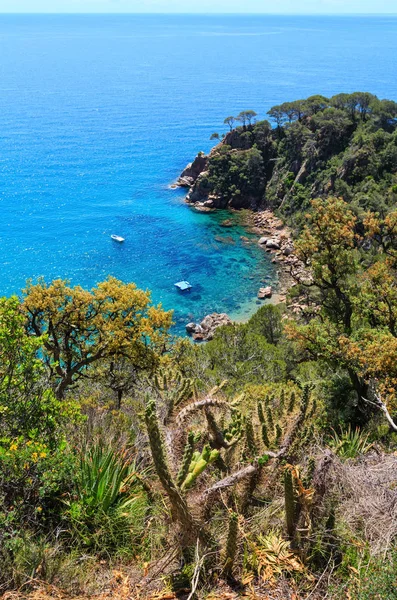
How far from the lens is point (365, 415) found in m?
15.3

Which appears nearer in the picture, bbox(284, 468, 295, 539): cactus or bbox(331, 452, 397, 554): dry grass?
bbox(284, 468, 295, 539): cactus

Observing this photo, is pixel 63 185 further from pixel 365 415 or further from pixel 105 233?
pixel 365 415

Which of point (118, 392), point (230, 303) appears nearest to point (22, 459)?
point (118, 392)

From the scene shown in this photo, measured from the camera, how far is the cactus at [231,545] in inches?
222

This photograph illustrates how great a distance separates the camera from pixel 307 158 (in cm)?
6756

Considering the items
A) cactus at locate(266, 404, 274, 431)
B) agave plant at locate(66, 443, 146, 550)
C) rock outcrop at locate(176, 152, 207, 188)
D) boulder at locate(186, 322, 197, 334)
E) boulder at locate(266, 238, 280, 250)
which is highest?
cactus at locate(266, 404, 274, 431)

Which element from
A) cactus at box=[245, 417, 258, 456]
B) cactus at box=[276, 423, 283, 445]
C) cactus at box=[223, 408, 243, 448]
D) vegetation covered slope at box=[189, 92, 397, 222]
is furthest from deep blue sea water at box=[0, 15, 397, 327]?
cactus at box=[245, 417, 258, 456]

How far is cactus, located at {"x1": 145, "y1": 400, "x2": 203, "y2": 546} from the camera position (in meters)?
5.54

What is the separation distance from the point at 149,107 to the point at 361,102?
7600 centimetres

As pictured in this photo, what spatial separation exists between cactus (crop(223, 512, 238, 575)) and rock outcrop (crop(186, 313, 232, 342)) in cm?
3356

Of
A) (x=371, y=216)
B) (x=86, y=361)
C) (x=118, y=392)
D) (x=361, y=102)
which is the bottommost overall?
(x=118, y=392)

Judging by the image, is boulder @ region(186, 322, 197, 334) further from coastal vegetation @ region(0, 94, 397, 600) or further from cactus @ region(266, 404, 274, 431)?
cactus @ region(266, 404, 274, 431)

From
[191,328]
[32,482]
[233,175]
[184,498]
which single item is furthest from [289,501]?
[233,175]

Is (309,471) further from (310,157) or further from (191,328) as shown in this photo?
(310,157)
